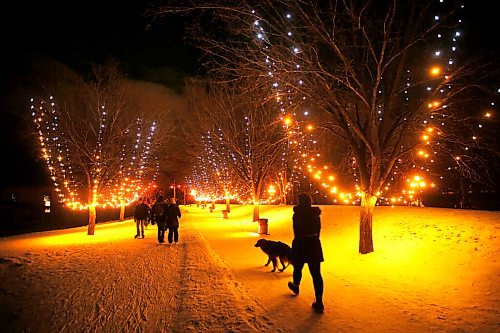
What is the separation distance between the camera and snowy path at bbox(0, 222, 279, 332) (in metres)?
5.33

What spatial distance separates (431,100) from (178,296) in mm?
8564

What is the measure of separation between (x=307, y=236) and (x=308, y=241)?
0.09m

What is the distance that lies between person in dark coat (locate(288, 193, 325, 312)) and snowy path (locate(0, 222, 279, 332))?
1.13 meters

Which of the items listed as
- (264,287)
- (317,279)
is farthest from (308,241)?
(264,287)

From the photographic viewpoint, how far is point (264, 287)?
7098 millimetres

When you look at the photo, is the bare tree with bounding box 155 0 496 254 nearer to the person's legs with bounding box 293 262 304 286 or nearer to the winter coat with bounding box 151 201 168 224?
the person's legs with bounding box 293 262 304 286

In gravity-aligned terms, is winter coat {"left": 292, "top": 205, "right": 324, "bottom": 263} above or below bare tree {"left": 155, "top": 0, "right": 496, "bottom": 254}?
below

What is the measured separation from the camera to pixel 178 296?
658cm

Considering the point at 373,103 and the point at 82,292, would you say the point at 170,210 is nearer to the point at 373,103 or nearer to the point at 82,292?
the point at 82,292

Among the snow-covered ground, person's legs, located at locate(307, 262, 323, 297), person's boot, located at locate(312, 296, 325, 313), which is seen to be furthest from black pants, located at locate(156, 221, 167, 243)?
person's boot, located at locate(312, 296, 325, 313)

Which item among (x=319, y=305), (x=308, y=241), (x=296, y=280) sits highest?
(x=308, y=241)

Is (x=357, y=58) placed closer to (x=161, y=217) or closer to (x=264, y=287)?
(x=264, y=287)

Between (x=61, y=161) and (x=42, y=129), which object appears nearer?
(x=42, y=129)

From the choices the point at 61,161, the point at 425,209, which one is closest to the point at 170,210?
the point at 425,209
